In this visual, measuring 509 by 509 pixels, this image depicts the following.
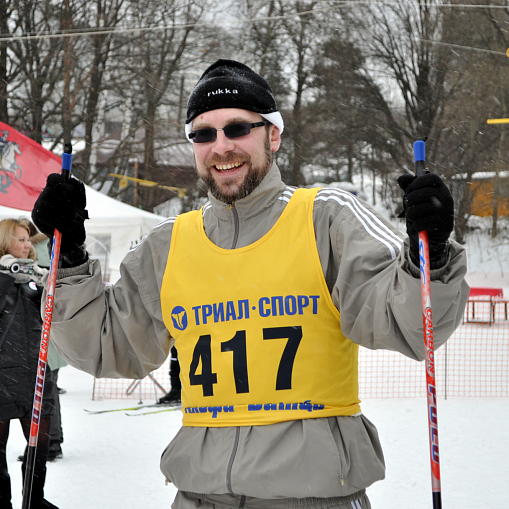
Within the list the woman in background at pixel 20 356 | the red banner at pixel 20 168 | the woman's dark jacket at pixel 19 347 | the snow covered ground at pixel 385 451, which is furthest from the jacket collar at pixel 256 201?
the red banner at pixel 20 168

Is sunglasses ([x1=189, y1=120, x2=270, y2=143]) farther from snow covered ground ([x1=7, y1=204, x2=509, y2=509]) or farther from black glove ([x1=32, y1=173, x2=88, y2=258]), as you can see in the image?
snow covered ground ([x1=7, y1=204, x2=509, y2=509])

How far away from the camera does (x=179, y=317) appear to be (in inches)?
78.2

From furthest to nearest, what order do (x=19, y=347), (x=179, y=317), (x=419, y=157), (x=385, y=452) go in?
(x=385, y=452) < (x=19, y=347) < (x=179, y=317) < (x=419, y=157)

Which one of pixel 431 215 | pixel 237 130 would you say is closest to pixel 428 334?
pixel 431 215

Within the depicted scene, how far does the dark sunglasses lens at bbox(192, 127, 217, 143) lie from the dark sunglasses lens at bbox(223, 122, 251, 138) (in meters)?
0.04

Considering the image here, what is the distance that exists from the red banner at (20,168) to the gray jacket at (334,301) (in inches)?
273

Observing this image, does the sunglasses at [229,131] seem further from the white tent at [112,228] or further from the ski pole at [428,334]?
the white tent at [112,228]

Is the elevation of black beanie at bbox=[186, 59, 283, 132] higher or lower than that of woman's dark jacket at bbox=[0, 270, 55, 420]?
higher

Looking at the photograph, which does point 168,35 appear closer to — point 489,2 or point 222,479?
point 489,2

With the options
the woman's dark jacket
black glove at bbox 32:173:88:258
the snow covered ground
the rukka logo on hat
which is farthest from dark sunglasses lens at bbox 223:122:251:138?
the snow covered ground

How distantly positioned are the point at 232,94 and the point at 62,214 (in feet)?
2.15

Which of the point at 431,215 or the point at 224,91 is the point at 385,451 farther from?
the point at 431,215

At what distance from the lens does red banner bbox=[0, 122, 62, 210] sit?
28.1 feet

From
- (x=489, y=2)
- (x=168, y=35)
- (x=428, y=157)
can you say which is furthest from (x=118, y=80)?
(x=489, y=2)
